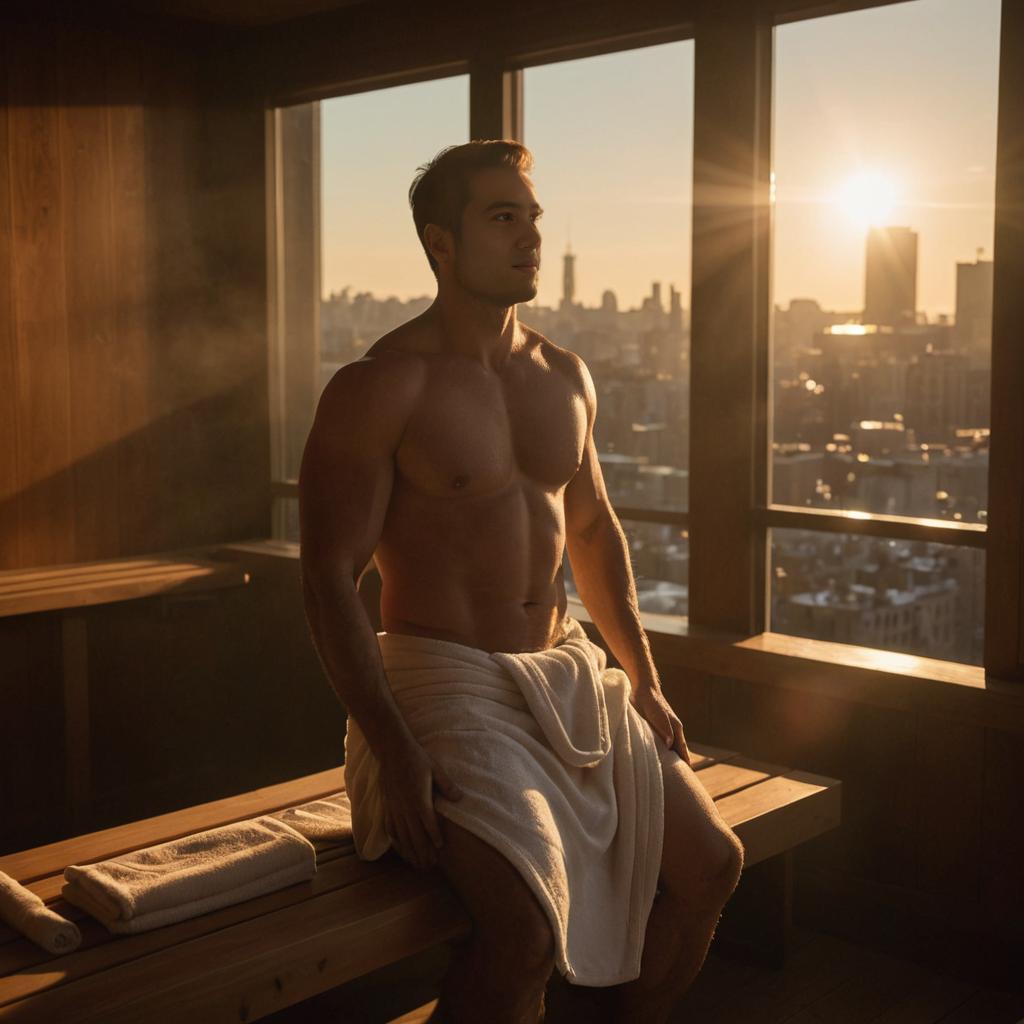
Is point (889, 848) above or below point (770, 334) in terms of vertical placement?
below

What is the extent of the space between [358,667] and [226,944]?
16.7 inches

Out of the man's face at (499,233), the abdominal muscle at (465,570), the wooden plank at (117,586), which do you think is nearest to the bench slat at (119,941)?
the abdominal muscle at (465,570)

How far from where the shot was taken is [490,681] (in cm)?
205

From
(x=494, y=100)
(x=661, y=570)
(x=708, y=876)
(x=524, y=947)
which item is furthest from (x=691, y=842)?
(x=494, y=100)

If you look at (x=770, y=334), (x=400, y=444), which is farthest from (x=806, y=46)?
(x=400, y=444)

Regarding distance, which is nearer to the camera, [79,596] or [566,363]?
[566,363]

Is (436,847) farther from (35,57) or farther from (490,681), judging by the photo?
(35,57)

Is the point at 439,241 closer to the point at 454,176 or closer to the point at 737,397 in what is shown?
the point at 454,176

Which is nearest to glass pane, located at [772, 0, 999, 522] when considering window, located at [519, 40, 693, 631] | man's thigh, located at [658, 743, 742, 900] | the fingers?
window, located at [519, 40, 693, 631]

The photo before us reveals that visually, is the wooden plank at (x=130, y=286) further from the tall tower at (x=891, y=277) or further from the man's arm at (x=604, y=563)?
the tall tower at (x=891, y=277)

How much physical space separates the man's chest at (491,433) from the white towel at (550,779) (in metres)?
0.27

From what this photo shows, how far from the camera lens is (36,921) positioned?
1.75 metres

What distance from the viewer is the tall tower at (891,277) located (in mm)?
2783

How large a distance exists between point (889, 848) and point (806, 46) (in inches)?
67.4
